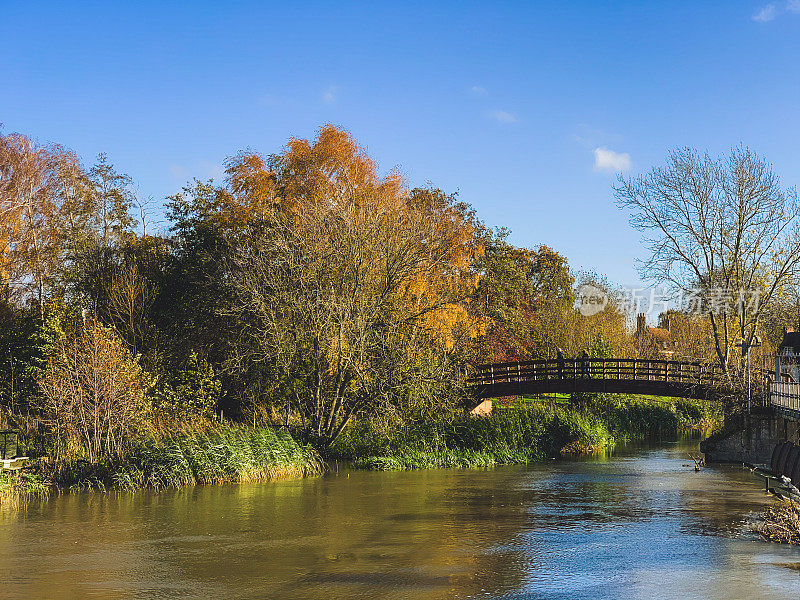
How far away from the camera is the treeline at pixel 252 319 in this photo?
83.5ft

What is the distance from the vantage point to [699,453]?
35.3 m

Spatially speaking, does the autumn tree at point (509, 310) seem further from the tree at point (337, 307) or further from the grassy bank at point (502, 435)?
the tree at point (337, 307)

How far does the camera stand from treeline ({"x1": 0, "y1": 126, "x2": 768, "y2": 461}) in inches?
1001

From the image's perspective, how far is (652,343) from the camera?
69.2m

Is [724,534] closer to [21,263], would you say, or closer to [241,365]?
[241,365]

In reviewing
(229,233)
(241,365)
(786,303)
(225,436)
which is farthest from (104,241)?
(786,303)

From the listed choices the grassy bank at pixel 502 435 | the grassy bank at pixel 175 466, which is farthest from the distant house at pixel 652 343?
the grassy bank at pixel 175 466

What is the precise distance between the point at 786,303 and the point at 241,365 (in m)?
26.3

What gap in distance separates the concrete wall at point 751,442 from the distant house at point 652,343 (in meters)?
23.6

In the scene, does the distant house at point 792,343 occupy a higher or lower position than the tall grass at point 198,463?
higher

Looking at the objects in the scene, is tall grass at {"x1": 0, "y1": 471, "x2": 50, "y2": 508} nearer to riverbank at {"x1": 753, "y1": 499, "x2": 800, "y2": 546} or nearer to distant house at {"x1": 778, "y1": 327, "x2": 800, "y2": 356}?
riverbank at {"x1": 753, "y1": 499, "x2": 800, "y2": 546}

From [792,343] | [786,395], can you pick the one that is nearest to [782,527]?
[786,395]

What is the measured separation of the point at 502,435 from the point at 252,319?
435 inches

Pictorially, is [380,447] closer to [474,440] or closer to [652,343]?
[474,440]
